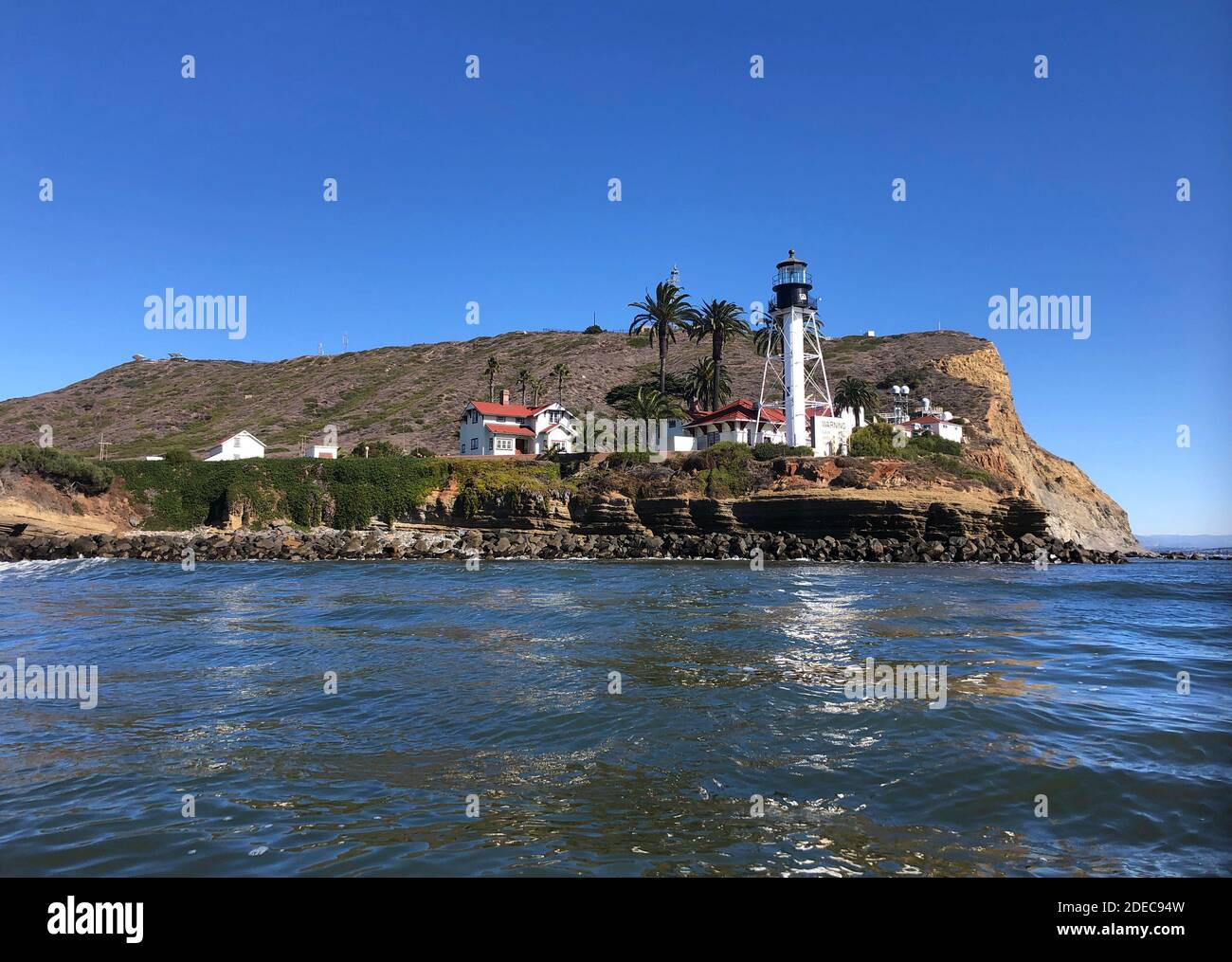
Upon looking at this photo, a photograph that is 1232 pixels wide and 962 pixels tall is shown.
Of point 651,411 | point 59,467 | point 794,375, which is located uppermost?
point 794,375

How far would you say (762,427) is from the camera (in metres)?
60.1

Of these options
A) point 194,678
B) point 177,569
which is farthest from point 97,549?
point 194,678

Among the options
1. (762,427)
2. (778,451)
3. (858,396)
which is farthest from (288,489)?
(858,396)

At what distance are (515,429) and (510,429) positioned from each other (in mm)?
464

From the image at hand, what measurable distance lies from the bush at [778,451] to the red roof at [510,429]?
72.5 ft

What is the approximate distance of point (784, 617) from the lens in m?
20.0

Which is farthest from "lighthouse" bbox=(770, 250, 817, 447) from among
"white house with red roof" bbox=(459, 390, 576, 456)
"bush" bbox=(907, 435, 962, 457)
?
"white house with red roof" bbox=(459, 390, 576, 456)

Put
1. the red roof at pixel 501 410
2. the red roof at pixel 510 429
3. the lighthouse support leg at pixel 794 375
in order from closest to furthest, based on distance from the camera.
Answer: the lighthouse support leg at pixel 794 375, the red roof at pixel 510 429, the red roof at pixel 501 410

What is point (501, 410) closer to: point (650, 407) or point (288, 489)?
point (650, 407)

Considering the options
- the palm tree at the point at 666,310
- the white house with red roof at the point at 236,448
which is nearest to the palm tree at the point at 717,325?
the palm tree at the point at 666,310

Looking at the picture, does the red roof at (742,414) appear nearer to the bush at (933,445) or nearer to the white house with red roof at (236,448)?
the bush at (933,445)

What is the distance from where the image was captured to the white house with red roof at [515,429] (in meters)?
65.6

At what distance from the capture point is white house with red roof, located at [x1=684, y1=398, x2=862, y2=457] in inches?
2222

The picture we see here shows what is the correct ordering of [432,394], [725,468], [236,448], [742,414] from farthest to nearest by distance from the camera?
[432,394], [236,448], [742,414], [725,468]
